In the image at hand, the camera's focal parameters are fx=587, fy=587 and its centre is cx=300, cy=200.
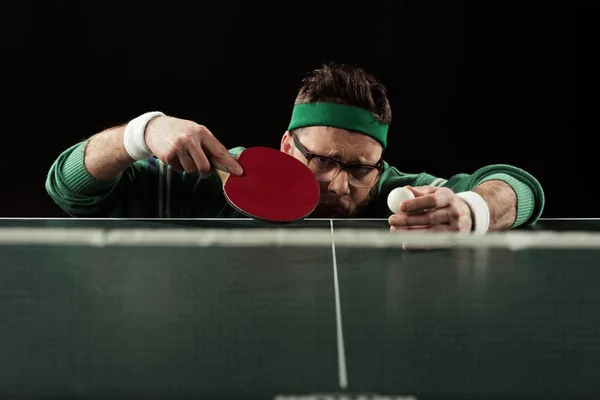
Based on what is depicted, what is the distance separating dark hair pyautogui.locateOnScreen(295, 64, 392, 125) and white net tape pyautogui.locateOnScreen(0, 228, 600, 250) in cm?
70

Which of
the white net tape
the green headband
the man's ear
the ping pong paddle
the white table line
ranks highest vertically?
the green headband

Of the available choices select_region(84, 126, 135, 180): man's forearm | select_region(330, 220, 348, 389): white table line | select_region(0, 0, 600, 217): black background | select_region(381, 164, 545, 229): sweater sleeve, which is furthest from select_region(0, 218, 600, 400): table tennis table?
select_region(0, 0, 600, 217): black background

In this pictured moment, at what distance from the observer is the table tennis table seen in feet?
1.25

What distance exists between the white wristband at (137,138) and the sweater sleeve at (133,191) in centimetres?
19

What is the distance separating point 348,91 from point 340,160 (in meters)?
0.29

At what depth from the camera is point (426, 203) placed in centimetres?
105

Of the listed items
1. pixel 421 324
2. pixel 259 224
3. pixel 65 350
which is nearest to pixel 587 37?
→ pixel 259 224

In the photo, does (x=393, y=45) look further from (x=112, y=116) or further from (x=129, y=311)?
(x=129, y=311)

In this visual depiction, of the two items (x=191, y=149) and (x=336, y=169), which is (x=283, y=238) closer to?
(x=191, y=149)

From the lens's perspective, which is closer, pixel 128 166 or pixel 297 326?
pixel 297 326

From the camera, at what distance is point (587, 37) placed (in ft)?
10.4

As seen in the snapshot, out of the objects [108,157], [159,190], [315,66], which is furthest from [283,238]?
[315,66]

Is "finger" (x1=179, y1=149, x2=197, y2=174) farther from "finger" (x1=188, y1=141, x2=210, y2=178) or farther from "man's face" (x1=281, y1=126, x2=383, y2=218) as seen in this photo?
"man's face" (x1=281, y1=126, x2=383, y2=218)

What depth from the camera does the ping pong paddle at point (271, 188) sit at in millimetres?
1198
